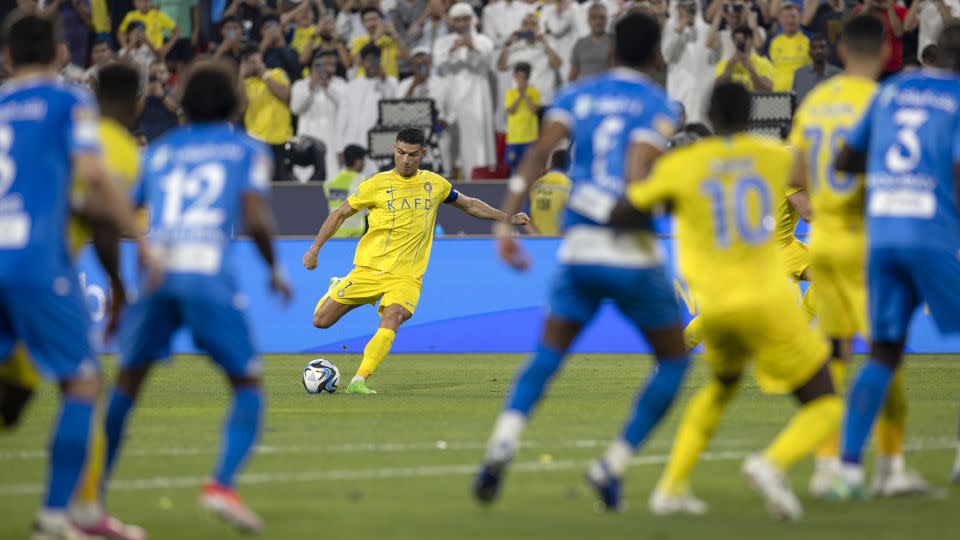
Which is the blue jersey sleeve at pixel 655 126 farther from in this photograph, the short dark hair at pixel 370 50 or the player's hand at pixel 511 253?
the short dark hair at pixel 370 50

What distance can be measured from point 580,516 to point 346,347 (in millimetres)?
12851

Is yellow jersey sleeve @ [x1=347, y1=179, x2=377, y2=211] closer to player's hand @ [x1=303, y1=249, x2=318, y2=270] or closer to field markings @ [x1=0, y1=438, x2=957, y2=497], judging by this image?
player's hand @ [x1=303, y1=249, x2=318, y2=270]

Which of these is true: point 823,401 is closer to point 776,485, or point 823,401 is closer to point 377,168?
point 776,485

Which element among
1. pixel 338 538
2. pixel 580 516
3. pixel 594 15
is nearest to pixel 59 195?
pixel 338 538

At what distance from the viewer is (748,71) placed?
22328 millimetres

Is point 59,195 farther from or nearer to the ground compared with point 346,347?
farther from the ground

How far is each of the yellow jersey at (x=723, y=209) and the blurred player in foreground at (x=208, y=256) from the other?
182cm

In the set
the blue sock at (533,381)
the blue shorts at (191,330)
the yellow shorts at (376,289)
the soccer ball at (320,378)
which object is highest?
the blue shorts at (191,330)

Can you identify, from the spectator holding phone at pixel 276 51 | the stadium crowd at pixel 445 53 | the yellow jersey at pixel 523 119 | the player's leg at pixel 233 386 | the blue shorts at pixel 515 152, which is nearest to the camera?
the player's leg at pixel 233 386

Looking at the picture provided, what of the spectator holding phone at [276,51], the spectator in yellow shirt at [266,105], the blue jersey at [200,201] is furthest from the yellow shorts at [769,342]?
the spectator holding phone at [276,51]

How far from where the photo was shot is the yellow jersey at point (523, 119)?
23016 millimetres

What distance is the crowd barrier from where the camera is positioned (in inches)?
780

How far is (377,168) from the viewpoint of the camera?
2366cm

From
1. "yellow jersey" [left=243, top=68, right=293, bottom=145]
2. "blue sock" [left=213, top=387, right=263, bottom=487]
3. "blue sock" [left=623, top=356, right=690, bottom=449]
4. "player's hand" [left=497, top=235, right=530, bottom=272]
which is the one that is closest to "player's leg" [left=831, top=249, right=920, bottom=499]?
"blue sock" [left=623, top=356, right=690, bottom=449]
